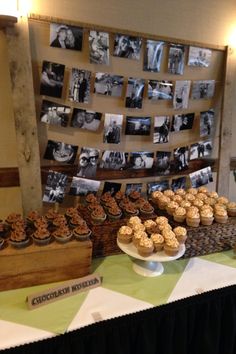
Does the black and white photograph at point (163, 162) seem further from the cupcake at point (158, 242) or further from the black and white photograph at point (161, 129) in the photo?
the cupcake at point (158, 242)

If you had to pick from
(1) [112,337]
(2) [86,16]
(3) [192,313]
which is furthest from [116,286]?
(2) [86,16]

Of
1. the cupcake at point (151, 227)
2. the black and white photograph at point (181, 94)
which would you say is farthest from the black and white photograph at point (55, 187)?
the black and white photograph at point (181, 94)

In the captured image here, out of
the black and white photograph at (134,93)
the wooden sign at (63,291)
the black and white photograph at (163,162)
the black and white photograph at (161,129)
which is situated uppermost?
the black and white photograph at (134,93)

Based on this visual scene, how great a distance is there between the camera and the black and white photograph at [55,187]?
1.70m

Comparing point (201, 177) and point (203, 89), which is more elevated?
point (203, 89)

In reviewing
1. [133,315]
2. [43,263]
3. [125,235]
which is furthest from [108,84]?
[133,315]

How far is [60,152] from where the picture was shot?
171 centimetres

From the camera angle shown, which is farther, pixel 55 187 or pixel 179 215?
pixel 55 187

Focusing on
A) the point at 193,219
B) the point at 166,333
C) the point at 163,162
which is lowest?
the point at 166,333

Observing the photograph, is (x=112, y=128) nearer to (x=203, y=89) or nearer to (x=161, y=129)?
(x=161, y=129)

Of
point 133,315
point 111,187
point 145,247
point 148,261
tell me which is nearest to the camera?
point 133,315

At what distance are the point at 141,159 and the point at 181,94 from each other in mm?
495

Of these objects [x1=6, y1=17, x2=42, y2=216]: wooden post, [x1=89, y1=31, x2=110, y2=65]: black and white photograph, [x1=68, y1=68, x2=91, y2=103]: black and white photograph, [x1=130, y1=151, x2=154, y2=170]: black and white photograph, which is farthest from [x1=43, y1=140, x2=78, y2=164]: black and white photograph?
[x1=89, y1=31, x2=110, y2=65]: black and white photograph

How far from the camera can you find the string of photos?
5.25ft
